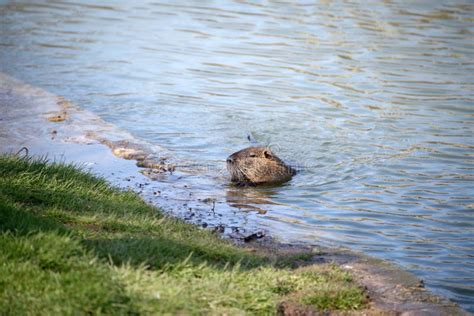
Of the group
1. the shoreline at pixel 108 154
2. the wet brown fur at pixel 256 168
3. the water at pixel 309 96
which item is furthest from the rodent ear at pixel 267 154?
the shoreline at pixel 108 154

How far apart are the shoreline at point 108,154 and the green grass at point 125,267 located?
349 mm

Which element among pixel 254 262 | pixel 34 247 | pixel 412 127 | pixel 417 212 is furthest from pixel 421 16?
pixel 34 247

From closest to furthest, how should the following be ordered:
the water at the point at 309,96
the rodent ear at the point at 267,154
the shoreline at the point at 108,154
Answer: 1. the shoreline at the point at 108,154
2. the water at the point at 309,96
3. the rodent ear at the point at 267,154

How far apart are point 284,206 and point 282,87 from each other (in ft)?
18.2

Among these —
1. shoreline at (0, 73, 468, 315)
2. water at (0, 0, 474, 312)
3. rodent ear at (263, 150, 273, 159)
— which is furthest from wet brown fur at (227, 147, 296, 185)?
shoreline at (0, 73, 468, 315)

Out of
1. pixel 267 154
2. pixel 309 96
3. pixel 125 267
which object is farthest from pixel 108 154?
pixel 125 267

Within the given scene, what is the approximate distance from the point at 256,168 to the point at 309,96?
415 cm

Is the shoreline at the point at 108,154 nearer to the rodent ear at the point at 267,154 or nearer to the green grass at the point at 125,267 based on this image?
the green grass at the point at 125,267

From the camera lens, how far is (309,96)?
13.7 m

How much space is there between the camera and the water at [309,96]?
8.56m

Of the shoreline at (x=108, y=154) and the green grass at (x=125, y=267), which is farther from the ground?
the green grass at (x=125, y=267)

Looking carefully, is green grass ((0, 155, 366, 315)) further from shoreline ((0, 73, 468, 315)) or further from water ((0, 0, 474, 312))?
water ((0, 0, 474, 312))

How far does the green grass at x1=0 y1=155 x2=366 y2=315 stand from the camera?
4652mm

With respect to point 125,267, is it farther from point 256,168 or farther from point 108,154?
point 108,154
